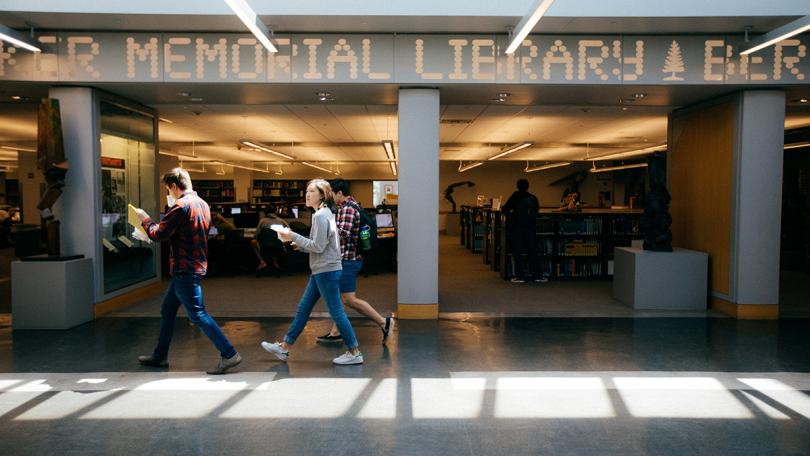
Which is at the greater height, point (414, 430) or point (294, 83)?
point (294, 83)

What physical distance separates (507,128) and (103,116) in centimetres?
766

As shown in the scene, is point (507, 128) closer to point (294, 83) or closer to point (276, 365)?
point (294, 83)

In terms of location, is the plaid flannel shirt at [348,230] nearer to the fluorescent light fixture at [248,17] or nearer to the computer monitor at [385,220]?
the fluorescent light fixture at [248,17]

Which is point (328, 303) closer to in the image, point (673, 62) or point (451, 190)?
point (673, 62)

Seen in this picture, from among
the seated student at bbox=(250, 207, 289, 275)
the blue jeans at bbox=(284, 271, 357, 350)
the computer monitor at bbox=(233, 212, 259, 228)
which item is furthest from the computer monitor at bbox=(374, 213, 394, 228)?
the blue jeans at bbox=(284, 271, 357, 350)

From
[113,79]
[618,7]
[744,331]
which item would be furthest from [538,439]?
[113,79]

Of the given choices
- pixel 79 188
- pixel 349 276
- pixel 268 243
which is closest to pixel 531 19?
pixel 349 276

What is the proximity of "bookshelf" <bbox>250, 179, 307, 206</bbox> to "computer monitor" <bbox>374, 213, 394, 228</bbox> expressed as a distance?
40.8ft

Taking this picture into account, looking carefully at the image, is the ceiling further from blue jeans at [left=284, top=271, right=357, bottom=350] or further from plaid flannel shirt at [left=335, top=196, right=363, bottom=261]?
blue jeans at [left=284, top=271, right=357, bottom=350]

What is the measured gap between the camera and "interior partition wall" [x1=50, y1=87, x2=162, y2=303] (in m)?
6.40

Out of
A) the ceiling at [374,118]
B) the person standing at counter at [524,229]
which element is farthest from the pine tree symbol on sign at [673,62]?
the person standing at counter at [524,229]

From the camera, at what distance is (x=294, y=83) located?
624cm

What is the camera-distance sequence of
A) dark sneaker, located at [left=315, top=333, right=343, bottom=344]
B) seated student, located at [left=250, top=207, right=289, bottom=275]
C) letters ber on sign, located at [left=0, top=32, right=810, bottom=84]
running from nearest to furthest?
dark sneaker, located at [left=315, top=333, right=343, bottom=344]
letters ber on sign, located at [left=0, top=32, right=810, bottom=84]
seated student, located at [left=250, top=207, right=289, bottom=275]

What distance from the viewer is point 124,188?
7.33m
